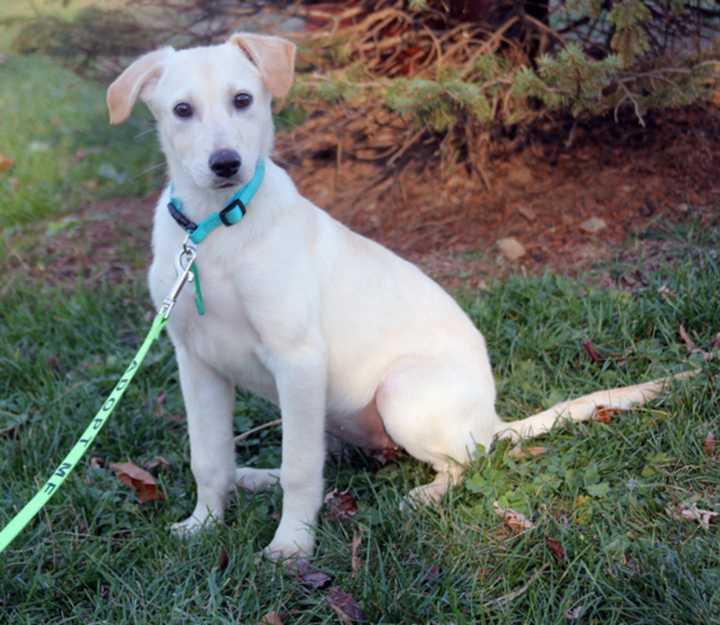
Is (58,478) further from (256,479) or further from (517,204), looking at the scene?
(517,204)

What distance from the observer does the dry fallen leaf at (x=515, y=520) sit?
9.64 feet

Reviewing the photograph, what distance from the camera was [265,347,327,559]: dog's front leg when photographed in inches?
115

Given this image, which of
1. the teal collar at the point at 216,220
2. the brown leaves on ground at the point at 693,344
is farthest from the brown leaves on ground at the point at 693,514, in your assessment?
the teal collar at the point at 216,220

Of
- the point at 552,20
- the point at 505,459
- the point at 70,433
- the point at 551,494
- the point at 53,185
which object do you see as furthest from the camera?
the point at 53,185

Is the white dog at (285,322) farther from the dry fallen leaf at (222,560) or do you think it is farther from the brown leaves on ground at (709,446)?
the brown leaves on ground at (709,446)

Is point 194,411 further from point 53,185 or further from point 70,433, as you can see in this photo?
point 53,185

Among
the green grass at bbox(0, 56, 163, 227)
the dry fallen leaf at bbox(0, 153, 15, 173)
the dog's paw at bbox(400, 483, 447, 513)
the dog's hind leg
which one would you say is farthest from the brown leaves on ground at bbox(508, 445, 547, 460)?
the dry fallen leaf at bbox(0, 153, 15, 173)

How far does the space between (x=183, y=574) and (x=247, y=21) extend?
3.56 metres

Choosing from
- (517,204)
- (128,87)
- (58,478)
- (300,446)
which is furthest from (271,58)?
(517,204)

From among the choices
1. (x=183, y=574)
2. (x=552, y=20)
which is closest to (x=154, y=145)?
(x=552, y=20)

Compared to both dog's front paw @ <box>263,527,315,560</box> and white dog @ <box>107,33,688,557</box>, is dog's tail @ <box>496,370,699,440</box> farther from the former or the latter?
dog's front paw @ <box>263,527,315,560</box>

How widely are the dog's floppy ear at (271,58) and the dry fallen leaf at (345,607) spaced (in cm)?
158

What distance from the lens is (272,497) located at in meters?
3.34

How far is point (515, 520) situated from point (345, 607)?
66 cm
